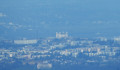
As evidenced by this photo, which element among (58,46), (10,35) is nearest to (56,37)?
(58,46)

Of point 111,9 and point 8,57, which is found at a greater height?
point 111,9

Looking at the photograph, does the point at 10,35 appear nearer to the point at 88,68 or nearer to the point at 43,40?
the point at 43,40

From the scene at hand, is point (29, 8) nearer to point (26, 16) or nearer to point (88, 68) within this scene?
point (26, 16)

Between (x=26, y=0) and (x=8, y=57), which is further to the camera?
(x=26, y=0)

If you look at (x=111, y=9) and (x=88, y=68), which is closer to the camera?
(x=88, y=68)

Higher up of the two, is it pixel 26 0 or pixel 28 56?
pixel 26 0

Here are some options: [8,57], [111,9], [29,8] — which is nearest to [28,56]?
[8,57]

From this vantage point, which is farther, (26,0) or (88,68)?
(26,0)

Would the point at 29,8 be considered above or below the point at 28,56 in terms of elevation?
above

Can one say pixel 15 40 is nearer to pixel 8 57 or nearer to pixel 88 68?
pixel 8 57
